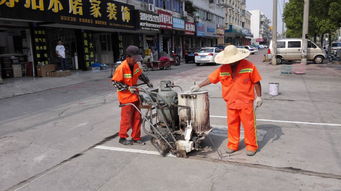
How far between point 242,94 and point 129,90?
178cm

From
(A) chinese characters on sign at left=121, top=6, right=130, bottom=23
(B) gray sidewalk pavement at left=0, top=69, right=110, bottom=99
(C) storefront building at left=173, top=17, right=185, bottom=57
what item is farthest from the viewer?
(C) storefront building at left=173, top=17, right=185, bottom=57

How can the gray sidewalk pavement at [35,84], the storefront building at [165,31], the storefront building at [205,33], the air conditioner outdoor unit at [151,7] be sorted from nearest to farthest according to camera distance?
1. the gray sidewalk pavement at [35,84]
2. the air conditioner outdoor unit at [151,7]
3. the storefront building at [165,31]
4. the storefront building at [205,33]

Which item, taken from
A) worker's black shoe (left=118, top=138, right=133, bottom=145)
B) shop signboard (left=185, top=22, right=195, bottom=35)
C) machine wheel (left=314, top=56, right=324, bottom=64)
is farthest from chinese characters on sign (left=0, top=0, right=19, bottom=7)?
shop signboard (left=185, top=22, right=195, bottom=35)

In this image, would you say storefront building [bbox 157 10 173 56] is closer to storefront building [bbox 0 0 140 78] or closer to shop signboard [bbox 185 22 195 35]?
shop signboard [bbox 185 22 195 35]

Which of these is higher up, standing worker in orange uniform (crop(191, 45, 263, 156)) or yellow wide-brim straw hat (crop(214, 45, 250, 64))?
yellow wide-brim straw hat (crop(214, 45, 250, 64))

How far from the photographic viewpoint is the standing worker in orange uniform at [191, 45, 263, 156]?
426cm

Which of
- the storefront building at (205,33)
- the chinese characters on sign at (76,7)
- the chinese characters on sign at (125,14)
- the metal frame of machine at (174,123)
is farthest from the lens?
the storefront building at (205,33)

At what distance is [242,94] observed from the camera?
4.25 metres

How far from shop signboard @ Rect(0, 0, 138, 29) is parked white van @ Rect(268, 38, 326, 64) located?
11.2m

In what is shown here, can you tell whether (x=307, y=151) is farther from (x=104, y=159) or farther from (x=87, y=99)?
(x=87, y=99)

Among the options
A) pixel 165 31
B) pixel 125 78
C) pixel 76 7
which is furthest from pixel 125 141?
pixel 165 31

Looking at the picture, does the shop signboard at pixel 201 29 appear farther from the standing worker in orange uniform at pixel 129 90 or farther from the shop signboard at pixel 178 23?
the standing worker in orange uniform at pixel 129 90

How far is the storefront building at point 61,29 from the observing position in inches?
537

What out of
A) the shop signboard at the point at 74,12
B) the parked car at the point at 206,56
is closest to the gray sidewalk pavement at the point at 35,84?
the shop signboard at the point at 74,12
